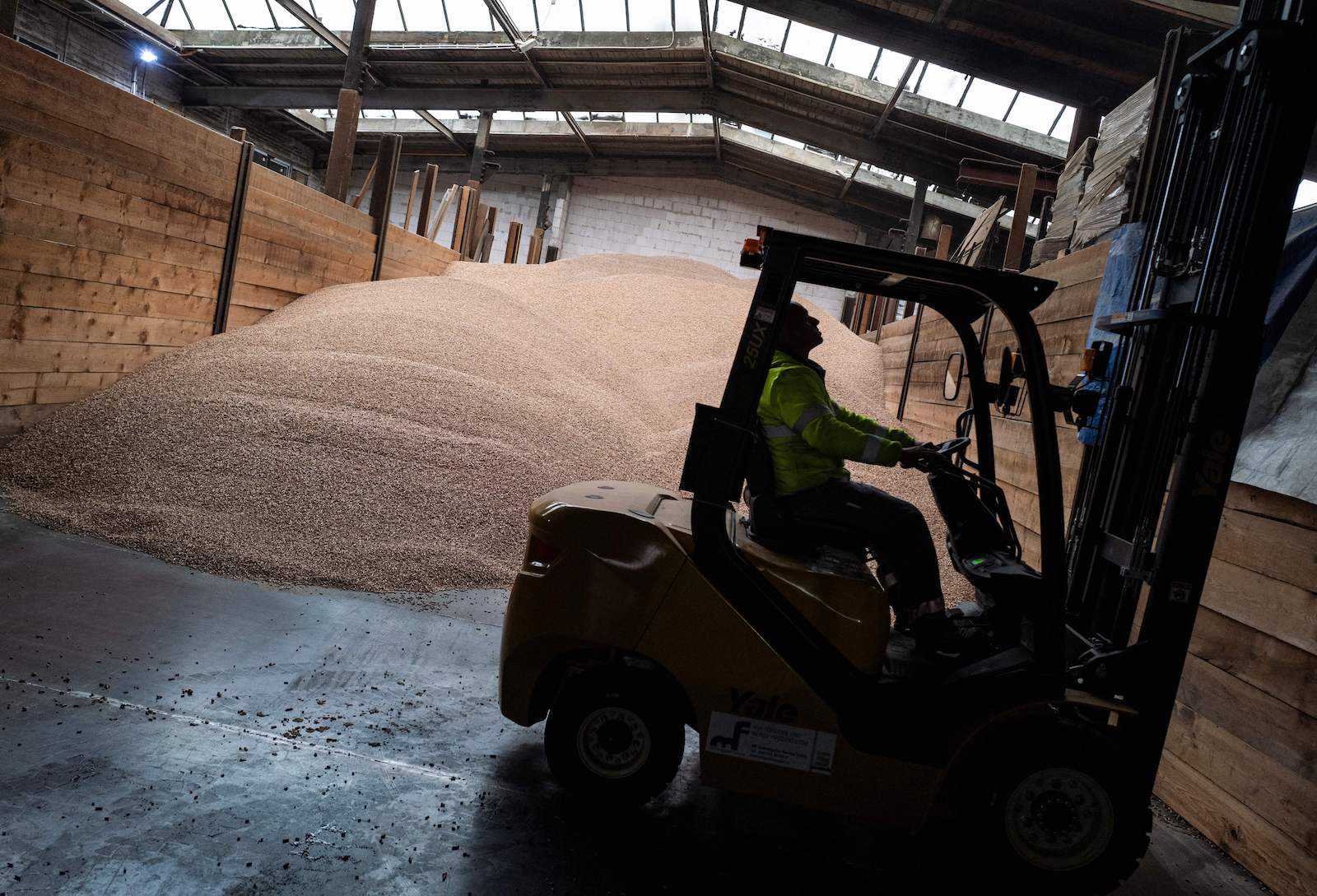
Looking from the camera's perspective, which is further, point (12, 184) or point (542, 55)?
point (542, 55)

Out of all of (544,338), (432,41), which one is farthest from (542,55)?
(544,338)

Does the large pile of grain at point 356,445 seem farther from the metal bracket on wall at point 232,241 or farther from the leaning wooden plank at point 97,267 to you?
the leaning wooden plank at point 97,267

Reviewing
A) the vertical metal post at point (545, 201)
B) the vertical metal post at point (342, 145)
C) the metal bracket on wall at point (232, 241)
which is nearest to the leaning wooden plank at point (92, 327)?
the metal bracket on wall at point (232, 241)

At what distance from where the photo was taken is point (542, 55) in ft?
62.6

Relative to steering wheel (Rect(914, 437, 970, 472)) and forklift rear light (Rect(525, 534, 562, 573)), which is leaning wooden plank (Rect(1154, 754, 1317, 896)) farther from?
forklift rear light (Rect(525, 534, 562, 573))

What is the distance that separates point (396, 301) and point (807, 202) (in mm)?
20719

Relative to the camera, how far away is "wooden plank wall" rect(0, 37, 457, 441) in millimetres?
5473

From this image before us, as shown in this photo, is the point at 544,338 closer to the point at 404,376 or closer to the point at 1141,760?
the point at 404,376

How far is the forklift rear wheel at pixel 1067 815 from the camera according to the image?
111 inches

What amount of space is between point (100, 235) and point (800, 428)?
551 centimetres

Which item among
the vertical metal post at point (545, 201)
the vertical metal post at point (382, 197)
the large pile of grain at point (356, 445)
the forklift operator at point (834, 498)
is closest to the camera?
the forklift operator at point (834, 498)

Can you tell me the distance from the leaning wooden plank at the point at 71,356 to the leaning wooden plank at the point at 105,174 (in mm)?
1089

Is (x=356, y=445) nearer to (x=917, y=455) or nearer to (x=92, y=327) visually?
(x=92, y=327)

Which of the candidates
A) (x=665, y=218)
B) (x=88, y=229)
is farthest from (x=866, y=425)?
(x=665, y=218)
